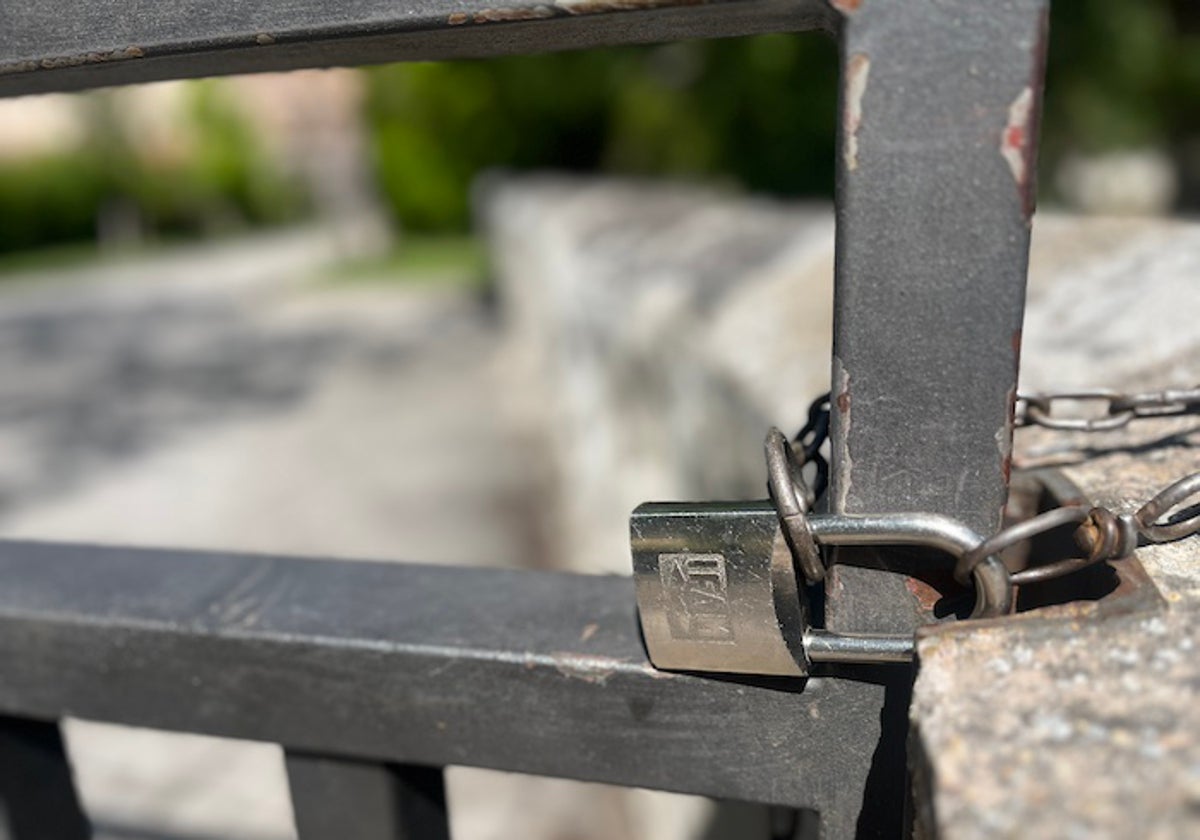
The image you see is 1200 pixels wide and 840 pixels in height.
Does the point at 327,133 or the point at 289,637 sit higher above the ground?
the point at 289,637

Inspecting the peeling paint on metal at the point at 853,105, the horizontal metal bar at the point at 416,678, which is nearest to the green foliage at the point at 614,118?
the horizontal metal bar at the point at 416,678

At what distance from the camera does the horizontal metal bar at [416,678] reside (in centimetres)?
71

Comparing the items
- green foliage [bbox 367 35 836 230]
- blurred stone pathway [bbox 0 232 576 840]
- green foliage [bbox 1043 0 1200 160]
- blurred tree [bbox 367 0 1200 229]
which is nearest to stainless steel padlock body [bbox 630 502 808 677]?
blurred stone pathway [bbox 0 232 576 840]

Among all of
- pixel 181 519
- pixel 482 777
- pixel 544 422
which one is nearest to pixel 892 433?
pixel 482 777

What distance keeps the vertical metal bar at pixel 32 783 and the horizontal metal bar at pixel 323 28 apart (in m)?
0.61

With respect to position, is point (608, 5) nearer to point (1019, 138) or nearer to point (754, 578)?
point (1019, 138)

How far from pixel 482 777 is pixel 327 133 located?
876 inches

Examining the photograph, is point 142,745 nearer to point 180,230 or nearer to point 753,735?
point 753,735

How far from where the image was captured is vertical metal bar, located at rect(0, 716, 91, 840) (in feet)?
3.31

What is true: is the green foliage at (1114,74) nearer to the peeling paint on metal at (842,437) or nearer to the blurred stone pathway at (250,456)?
the blurred stone pathway at (250,456)

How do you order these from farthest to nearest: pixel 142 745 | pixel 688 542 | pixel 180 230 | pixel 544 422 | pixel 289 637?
1. pixel 180 230
2. pixel 544 422
3. pixel 142 745
4. pixel 289 637
5. pixel 688 542

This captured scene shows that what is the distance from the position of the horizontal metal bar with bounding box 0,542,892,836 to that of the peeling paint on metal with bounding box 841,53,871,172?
316mm

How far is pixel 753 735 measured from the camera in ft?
2.34

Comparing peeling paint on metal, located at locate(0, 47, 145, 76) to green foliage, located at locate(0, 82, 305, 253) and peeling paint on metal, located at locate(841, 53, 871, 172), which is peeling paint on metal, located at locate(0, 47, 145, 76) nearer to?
peeling paint on metal, located at locate(841, 53, 871, 172)
